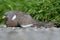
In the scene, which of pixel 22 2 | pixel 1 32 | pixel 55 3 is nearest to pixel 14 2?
pixel 22 2

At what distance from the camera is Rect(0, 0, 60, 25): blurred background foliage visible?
4.08m

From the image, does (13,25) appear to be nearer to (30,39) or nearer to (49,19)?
(30,39)

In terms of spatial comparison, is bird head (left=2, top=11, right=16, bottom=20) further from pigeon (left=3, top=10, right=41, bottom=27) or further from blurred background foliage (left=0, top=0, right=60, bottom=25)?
blurred background foliage (left=0, top=0, right=60, bottom=25)

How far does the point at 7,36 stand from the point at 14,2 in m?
1.06

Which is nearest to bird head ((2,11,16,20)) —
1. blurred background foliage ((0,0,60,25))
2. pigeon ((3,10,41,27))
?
pigeon ((3,10,41,27))

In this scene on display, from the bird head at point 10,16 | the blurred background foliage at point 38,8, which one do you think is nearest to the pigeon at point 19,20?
the bird head at point 10,16

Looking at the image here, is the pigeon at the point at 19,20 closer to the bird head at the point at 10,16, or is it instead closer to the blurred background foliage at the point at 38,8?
the bird head at the point at 10,16

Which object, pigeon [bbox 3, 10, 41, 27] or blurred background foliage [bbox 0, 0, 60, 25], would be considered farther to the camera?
blurred background foliage [bbox 0, 0, 60, 25]

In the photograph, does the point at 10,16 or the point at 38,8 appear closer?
the point at 10,16

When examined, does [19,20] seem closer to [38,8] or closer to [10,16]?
[10,16]

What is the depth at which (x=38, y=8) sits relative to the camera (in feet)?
13.8

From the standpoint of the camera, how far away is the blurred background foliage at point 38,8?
13.4 feet

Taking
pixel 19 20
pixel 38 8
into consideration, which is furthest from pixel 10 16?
pixel 38 8

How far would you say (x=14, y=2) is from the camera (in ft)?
14.5
